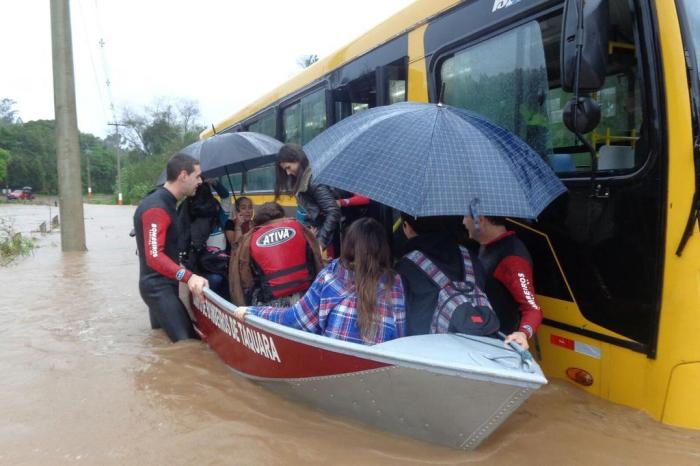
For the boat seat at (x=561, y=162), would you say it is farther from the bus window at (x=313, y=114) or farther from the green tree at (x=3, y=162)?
the green tree at (x=3, y=162)

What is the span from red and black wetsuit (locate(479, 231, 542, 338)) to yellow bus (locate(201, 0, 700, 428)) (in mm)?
256

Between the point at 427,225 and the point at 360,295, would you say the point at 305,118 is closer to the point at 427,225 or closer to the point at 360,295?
the point at 427,225

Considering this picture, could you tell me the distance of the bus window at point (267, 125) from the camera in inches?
305

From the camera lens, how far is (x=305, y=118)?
6.60 metres

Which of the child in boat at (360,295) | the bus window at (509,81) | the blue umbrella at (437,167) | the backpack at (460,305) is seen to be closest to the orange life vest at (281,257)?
the child in boat at (360,295)

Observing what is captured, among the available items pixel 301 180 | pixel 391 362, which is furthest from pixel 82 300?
pixel 391 362

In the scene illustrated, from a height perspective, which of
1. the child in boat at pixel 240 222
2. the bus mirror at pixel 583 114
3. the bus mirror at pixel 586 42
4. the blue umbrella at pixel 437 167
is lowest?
the child in boat at pixel 240 222

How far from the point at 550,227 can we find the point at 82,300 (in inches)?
246

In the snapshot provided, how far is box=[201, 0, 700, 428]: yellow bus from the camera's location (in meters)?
2.54

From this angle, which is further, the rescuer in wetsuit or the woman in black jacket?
the woman in black jacket

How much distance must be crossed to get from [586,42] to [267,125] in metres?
6.09

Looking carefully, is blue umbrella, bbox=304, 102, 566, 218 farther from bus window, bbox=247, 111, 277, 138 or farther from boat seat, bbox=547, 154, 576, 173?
bus window, bbox=247, 111, 277, 138

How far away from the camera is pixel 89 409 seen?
3.60 meters

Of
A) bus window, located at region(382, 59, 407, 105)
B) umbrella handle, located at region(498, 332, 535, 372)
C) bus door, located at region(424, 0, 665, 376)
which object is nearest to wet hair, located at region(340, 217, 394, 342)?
umbrella handle, located at region(498, 332, 535, 372)
